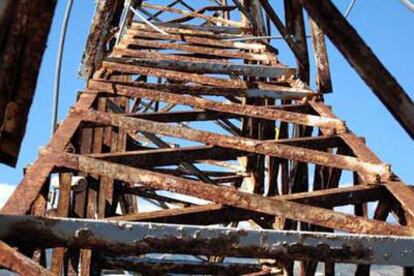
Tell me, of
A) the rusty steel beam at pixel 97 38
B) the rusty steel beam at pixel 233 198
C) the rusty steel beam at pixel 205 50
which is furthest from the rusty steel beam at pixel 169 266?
the rusty steel beam at pixel 205 50

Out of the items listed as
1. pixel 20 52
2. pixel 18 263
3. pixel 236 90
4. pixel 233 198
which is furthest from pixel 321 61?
pixel 20 52

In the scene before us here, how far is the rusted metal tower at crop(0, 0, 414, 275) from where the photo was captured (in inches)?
132

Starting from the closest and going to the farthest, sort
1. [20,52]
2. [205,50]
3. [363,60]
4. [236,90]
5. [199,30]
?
1. [20,52]
2. [363,60]
3. [236,90]
4. [205,50]
5. [199,30]

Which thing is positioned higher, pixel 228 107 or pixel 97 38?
pixel 97 38

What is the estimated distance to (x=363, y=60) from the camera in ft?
11.1

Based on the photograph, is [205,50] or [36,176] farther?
A: [205,50]

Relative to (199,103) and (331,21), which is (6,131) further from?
(199,103)

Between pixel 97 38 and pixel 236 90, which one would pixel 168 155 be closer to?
pixel 236 90

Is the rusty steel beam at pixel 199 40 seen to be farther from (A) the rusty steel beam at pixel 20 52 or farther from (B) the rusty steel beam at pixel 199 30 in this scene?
(A) the rusty steel beam at pixel 20 52

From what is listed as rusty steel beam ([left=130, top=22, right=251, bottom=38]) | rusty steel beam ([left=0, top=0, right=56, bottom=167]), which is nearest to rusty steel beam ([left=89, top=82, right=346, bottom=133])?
rusty steel beam ([left=130, top=22, right=251, bottom=38])

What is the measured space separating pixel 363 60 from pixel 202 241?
1130mm

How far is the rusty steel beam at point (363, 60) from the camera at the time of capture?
330 cm

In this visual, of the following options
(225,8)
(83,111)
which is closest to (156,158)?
(83,111)

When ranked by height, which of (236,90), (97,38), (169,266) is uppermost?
(97,38)
